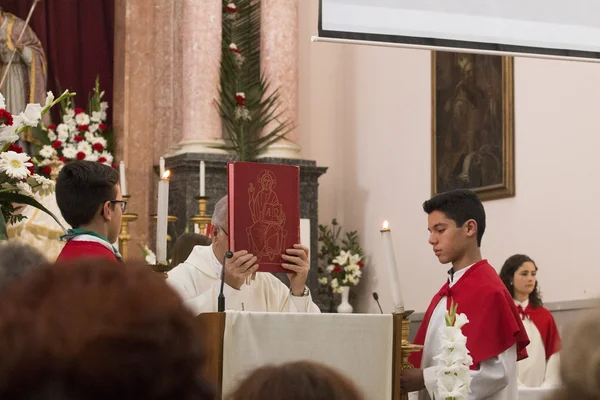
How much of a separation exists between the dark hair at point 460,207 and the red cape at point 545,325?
3.23 metres

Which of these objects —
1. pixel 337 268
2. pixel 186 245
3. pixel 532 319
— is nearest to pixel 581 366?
pixel 186 245

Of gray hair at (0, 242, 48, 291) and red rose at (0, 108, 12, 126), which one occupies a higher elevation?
red rose at (0, 108, 12, 126)

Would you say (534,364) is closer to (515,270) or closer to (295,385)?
(515,270)

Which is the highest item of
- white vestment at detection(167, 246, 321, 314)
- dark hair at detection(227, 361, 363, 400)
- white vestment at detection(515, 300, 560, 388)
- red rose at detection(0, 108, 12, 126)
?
red rose at detection(0, 108, 12, 126)

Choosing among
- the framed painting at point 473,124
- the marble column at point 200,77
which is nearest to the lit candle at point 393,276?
the framed painting at point 473,124

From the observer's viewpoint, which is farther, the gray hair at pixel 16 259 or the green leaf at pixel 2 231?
the green leaf at pixel 2 231

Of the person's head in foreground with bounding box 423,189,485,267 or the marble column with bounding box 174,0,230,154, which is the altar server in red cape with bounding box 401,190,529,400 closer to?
the person's head in foreground with bounding box 423,189,485,267

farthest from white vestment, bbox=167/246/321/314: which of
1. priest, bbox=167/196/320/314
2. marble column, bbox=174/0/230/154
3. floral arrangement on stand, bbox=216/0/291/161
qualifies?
floral arrangement on stand, bbox=216/0/291/161

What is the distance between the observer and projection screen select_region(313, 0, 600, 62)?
5000 millimetres

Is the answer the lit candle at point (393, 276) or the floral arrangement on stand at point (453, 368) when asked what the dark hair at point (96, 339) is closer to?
the floral arrangement on stand at point (453, 368)

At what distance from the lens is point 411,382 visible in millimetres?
3588

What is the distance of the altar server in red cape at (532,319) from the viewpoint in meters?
7.09

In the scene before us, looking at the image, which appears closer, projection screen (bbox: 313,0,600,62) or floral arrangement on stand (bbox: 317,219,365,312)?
projection screen (bbox: 313,0,600,62)

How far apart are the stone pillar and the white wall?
94 cm
